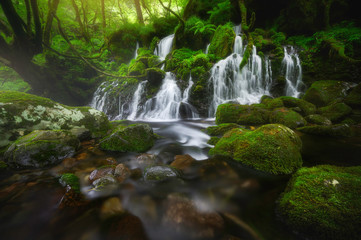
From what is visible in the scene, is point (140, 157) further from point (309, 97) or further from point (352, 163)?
point (309, 97)

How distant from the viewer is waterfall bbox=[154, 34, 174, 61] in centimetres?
1343

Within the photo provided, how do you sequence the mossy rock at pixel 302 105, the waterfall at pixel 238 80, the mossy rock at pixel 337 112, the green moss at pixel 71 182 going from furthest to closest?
the waterfall at pixel 238 80, the mossy rock at pixel 302 105, the mossy rock at pixel 337 112, the green moss at pixel 71 182

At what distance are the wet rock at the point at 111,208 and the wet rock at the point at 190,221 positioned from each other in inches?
24.3

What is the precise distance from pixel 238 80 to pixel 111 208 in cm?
956

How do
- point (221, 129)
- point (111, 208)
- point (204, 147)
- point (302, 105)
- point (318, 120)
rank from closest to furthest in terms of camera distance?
point (111, 208) → point (204, 147) → point (221, 129) → point (318, 120) → point (302, 105)

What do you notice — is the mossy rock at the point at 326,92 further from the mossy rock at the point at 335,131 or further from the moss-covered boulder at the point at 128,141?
the moss-covered boulder at the point at 128,141

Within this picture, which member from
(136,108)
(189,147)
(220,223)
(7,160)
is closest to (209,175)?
(220,223)

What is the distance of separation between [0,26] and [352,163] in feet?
47.4

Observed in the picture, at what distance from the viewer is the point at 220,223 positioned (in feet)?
5.65

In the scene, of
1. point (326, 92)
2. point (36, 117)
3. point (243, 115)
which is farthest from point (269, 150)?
point (326, 92)

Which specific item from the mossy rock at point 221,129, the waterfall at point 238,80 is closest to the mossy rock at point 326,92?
Answer: the waterfall at point 238,80

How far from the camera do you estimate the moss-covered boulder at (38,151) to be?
291 cm

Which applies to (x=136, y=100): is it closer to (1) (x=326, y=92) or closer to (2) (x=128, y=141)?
(2) (x=128, y=141)

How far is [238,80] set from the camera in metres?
9.47
